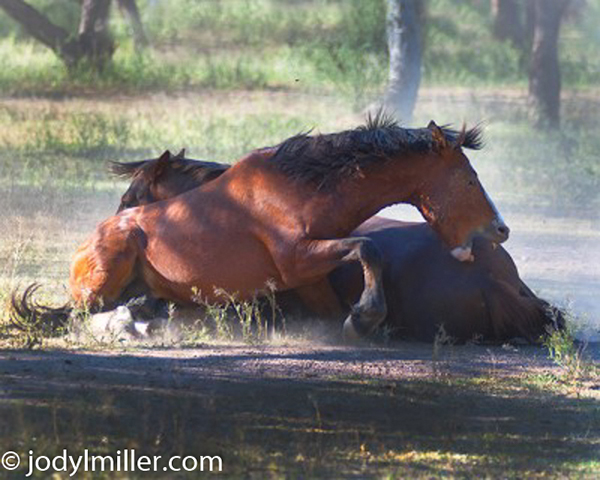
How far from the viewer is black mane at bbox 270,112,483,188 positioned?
8391 millimetres

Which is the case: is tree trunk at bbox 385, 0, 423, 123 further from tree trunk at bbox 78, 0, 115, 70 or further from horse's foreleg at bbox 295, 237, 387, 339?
horse's foreleg at bbox 295, 237, 387, 339

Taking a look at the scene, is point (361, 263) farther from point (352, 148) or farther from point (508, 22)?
point (508, 22)

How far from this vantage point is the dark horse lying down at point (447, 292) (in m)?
8.66

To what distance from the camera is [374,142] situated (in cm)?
842

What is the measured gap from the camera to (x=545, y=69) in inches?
962

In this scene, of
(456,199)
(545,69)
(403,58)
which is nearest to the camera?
(456,199)

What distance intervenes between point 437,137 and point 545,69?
16.6 metres

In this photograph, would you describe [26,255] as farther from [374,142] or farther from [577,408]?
[577,408]

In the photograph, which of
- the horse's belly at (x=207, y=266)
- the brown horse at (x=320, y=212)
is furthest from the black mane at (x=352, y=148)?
the horse's belly at (x=207, y=266)

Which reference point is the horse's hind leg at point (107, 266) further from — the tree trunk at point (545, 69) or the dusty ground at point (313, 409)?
the tree trunk at point (545, 69)

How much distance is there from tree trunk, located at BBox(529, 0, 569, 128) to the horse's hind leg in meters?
15.6

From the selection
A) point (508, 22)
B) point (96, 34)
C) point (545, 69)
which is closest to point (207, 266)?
point (545, 69)

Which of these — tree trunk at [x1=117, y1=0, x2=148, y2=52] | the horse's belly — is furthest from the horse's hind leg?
tree trunk at [x1=117, y1=0, x2=148, y2=52]

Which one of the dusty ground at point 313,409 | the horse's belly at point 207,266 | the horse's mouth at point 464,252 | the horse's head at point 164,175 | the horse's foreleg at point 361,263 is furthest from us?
the horse's head at point 164,175
